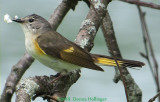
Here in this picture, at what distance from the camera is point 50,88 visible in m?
3.01

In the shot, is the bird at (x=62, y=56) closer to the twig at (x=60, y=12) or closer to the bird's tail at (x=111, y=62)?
the bird's tail at (x=111, y=62)

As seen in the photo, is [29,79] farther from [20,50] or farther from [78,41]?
[20,50]

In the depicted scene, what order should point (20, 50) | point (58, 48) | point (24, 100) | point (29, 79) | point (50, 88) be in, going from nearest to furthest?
point (24, 100)
point (29, 79)
point (50, 88)
point (58, 48)
point (20, 50)

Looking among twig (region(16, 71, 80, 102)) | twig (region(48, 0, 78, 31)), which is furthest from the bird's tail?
twig (region(48, 0, 78, 31))

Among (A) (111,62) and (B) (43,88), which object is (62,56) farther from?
(B) (43,88)

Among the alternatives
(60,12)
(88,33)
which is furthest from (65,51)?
(60,12)

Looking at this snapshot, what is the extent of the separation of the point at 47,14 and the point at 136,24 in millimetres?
1585

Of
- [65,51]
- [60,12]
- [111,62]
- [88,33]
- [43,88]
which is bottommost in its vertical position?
[43,88]

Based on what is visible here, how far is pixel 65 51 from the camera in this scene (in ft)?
11.8

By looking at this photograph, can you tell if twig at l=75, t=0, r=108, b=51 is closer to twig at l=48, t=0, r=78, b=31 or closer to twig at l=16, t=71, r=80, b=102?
twig at l=16, t=71, r=80, b=102

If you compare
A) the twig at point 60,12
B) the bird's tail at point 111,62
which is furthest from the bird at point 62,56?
the twig at point 60,12

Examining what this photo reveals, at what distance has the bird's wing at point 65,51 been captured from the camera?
349 cm

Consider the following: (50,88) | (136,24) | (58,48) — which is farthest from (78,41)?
(136,24)

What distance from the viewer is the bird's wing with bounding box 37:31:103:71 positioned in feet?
11.5
